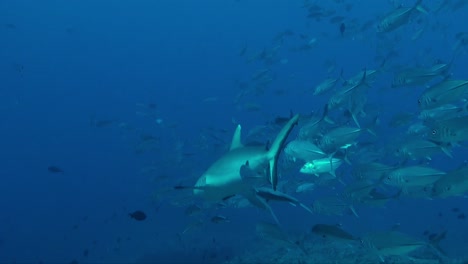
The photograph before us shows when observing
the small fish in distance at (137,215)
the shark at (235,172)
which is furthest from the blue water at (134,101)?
the shark at (235,172)

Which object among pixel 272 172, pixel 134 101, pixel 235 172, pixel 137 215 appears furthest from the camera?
pixel 134 101

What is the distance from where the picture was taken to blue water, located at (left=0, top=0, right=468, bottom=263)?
21591mm

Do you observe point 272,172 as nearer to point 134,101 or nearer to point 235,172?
point 235,172

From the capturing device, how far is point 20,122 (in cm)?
9438

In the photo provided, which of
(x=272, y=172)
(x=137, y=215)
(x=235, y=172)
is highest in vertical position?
(x=272, y=172)

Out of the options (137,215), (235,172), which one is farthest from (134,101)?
(235,172)

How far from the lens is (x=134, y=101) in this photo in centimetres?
8394

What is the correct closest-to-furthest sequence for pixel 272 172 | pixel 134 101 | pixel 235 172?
pixel 272 172 < pixel 235 172 < pixel 134 101

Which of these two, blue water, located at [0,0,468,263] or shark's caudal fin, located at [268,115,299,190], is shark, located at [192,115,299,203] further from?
blue water, located at [0,0,468,263]

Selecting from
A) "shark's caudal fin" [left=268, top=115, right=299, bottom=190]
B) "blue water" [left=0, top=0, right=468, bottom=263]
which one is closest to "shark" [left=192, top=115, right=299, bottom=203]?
"shark's caudal fin" [left=268, top=115, right=299, bottom=190]

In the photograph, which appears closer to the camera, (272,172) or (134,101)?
(272,172)

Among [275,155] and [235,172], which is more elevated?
[275,155]

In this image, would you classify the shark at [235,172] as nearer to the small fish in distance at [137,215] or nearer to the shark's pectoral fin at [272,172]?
the shark's pectoral fin at [272,172]

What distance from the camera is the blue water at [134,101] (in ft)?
70.8
